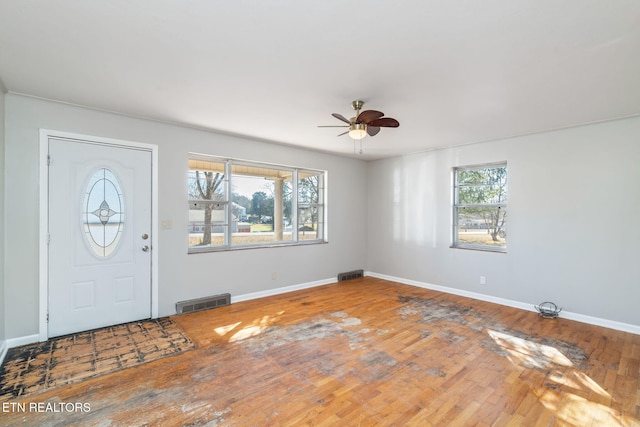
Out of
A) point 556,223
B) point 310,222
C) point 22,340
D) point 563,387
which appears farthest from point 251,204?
point 556,223

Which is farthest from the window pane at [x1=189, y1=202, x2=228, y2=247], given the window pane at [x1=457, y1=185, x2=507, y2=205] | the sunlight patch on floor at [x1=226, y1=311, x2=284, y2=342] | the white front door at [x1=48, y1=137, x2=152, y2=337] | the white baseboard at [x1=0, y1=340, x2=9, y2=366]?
the window pane at [x1=457, y1=185, x2=507, y2=205]

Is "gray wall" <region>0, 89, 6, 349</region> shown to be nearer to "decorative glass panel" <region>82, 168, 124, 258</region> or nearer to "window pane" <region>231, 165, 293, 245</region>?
"decorative glass panel" <region>82, 168, 124, 258</region>

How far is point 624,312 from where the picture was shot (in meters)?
3.53

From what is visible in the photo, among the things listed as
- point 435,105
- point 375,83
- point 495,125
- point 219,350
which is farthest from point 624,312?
point 219,350

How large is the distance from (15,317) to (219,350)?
6.82 ft

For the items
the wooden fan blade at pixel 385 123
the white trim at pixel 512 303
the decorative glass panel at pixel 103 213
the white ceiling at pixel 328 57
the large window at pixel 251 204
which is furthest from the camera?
the large window at pixel 251 204

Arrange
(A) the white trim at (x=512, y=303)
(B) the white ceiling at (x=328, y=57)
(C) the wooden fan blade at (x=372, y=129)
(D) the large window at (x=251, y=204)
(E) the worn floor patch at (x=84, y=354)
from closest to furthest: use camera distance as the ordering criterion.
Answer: (B) the white ceiling at (x=328, y=57), (E) the worn floor patch at (x=84, y=354), (C) the wooden fan blade at (x=372, y=129), (A) the white trim at (x=512, y=303), (D) the large window at (x=251, y=204)

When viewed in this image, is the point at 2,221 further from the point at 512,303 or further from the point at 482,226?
the point at 512,303

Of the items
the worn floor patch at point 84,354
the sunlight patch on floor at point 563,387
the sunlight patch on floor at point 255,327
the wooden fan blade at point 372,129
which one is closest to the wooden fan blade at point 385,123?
the wooden fan blade at point 372,129

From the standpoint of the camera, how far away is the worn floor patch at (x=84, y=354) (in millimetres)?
2402

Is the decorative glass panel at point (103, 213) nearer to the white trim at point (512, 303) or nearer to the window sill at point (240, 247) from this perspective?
the window sill at point (240, 247)

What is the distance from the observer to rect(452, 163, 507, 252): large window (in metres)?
4.66

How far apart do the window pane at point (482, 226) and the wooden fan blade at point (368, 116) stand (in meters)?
3.05

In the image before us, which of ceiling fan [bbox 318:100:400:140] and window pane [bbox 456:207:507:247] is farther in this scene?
window pane [bbox 456:207:507:247]
